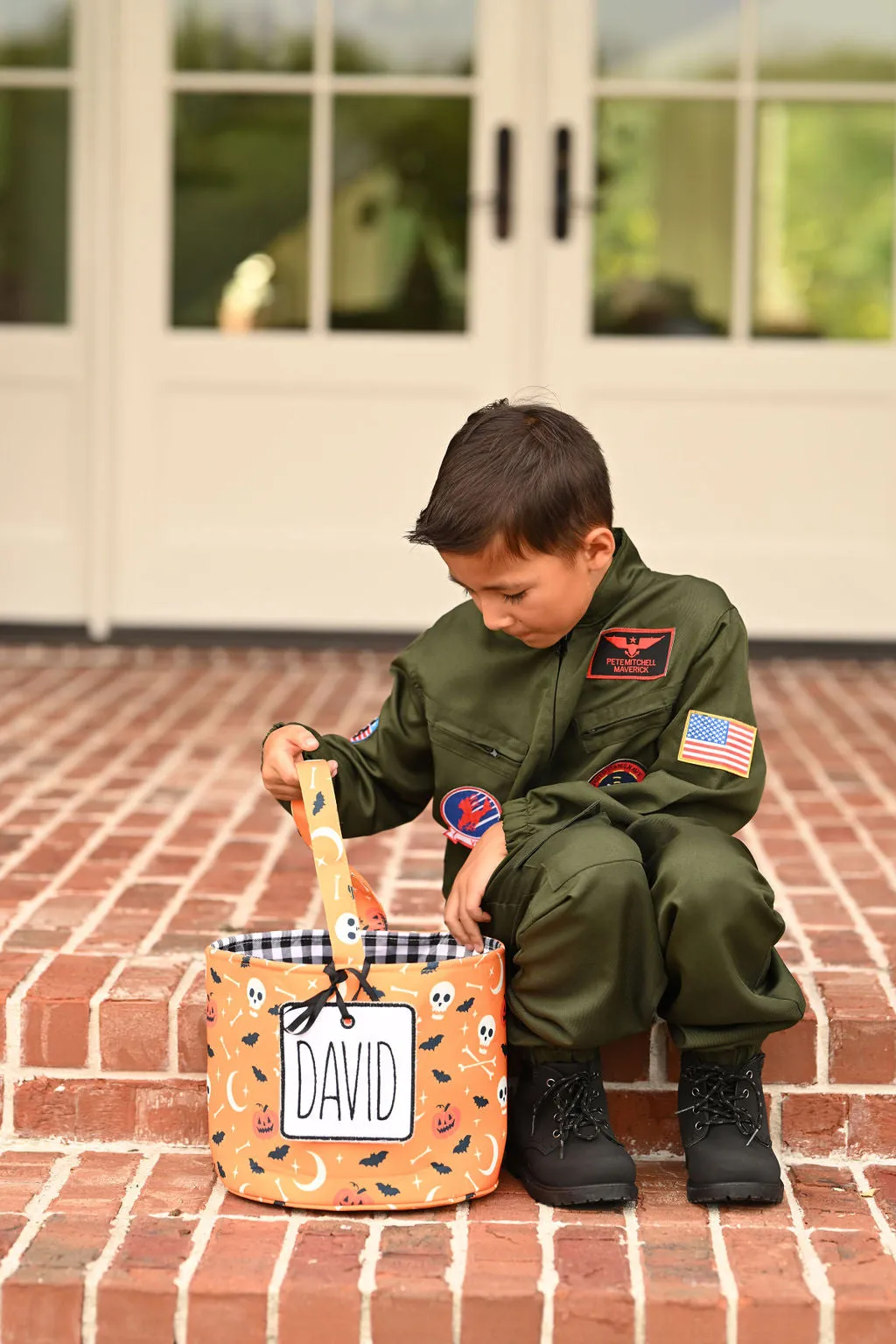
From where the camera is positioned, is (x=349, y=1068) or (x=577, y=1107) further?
(x=577, y=1107)

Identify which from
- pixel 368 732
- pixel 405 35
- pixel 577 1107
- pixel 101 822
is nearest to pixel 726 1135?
pixel 577 1107

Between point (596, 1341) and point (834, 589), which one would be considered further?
point (834, 589)

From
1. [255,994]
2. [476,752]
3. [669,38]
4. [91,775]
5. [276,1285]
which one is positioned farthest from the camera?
[669,38]

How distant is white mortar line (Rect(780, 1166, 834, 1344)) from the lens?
1.83 metres

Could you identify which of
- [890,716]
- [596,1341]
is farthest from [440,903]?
[890,716]

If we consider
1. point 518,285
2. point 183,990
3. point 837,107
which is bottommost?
point 183,990

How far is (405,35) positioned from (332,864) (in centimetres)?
353

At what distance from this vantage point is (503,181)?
15.9ft

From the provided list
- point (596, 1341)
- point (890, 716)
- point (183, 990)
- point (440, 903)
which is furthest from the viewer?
point (890, 716)

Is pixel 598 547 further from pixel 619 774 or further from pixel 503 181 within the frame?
pixel 503 181

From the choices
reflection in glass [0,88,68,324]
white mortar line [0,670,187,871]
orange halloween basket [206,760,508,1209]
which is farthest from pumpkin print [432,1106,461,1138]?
reflection in glass [0,88,68,324]

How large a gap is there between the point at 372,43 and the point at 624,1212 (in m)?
3.75

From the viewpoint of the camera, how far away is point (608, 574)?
2.13m

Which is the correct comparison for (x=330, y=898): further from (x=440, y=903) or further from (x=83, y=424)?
(x=83, y=424)
